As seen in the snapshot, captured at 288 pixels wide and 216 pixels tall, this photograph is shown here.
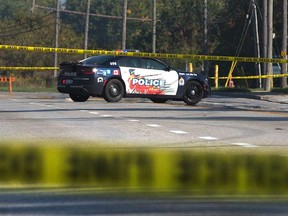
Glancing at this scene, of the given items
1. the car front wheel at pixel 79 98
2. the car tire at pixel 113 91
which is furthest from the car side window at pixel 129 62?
the car front wheel at pixel 79 98

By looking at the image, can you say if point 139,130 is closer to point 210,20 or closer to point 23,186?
point 23,186

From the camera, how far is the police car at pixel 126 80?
2405 cm

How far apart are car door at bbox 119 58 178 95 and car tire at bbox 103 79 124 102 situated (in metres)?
0.19

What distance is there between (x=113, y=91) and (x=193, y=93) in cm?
251

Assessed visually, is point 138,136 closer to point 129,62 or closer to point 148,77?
point 129,62

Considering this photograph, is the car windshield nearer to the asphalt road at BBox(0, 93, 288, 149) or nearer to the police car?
the police car

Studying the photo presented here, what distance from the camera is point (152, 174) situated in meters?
7.02

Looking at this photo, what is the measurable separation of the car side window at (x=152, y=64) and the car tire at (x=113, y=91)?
2.99ft

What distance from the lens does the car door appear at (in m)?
24.5

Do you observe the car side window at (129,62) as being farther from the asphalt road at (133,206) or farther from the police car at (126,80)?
the asphalt road at (133,206)

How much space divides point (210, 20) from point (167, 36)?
10.1 metres

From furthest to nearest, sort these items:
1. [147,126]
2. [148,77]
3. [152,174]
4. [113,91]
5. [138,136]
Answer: [148,77] → [113,91] → [147,126] → [138,136] → [152,174]

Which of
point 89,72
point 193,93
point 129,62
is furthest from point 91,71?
point 193,93

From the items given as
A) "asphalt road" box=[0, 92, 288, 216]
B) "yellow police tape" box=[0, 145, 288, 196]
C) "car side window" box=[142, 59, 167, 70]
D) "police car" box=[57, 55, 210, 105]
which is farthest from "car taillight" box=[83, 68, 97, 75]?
"yellow police tape" box=[0, 145, 288, 196]
